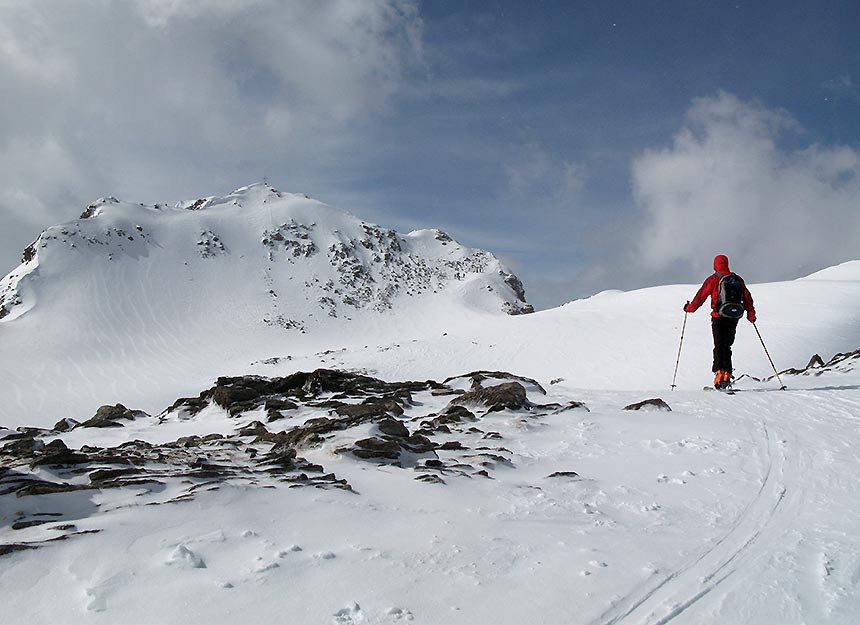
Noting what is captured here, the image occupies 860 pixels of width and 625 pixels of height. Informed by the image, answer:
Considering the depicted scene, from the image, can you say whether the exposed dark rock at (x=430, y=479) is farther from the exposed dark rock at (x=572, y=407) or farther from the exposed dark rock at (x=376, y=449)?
the exposed dark rock at (x=572, y=407)

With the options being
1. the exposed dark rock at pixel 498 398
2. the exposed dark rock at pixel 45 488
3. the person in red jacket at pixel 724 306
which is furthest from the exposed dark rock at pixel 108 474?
the person in red jacket at pixel 724 306

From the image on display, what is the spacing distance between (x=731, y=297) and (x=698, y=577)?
1029cm

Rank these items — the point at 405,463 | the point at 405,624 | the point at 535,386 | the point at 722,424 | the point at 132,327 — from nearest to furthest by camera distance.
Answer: the point at 405,624 < the point at 405,463 < the point at 722,424 < the point at 535,386 < the point at 132,327

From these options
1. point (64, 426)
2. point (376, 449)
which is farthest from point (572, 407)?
point (64, 426)

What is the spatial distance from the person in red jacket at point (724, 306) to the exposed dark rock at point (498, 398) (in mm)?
4584

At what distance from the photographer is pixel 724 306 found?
1247 cm

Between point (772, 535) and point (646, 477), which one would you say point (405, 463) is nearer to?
point (646, 477)

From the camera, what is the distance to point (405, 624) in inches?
125

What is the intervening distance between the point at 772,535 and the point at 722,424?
15.6 ft

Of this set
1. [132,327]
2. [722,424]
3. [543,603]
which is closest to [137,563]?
[543,603]

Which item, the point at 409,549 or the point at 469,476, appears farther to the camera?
the point at 469,476

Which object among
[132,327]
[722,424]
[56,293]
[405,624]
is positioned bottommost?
[405,624]

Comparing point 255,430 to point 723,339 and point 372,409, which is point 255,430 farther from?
point 723,339

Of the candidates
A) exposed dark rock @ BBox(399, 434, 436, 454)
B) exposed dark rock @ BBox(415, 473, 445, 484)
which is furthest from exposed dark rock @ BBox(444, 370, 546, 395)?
exposed dark rock @ BBox(415, 473, 445, 484)
